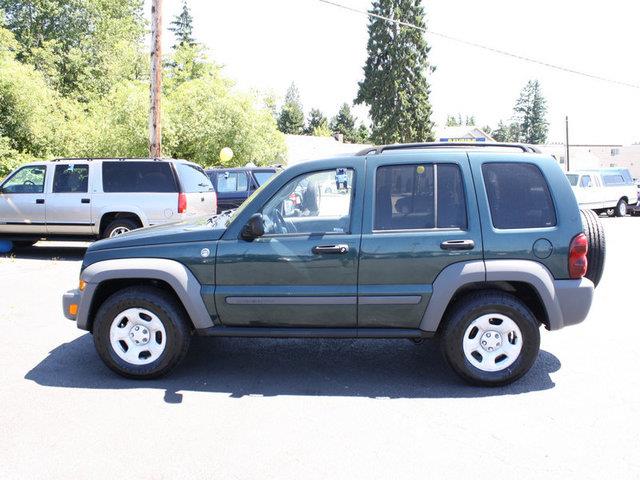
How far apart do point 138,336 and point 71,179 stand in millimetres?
7755

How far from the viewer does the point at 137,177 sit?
443 inches

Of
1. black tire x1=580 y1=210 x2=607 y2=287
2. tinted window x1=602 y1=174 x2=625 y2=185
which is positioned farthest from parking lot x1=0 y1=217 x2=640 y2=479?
tinted window x1=602 y1=174 x2=625 y2=185

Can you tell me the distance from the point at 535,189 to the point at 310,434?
8.24 ft

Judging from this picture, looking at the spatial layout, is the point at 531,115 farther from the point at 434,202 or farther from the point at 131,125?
the point at 434,202

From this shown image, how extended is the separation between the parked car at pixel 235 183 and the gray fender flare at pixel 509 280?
11.4 m

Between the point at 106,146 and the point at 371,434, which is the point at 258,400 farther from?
the point at 106,146

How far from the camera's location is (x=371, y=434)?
3842mm

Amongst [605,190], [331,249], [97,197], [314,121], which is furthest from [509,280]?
[314,121]

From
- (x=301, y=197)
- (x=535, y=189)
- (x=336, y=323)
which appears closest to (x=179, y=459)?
(x=336, y=323)

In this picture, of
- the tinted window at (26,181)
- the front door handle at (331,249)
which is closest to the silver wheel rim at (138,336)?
the front door handle at (331,249)

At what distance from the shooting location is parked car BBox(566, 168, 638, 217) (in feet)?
75.4

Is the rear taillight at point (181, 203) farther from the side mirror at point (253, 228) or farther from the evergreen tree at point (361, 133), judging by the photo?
the evergreen tree at point (361, 133)

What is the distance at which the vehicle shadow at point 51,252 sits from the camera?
39.8ft

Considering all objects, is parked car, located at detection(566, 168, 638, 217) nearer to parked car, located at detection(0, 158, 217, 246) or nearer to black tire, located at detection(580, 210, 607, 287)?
parked car, located at detection(0, 158, 217, 246)
